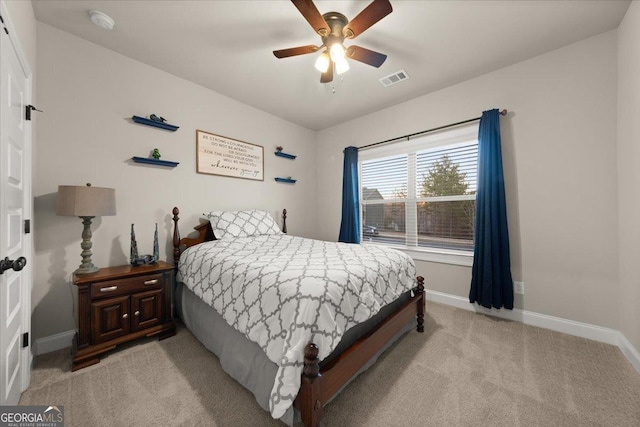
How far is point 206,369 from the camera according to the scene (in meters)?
1.72

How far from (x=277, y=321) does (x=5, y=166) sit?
157cm

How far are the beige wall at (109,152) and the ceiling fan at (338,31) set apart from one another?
156cm

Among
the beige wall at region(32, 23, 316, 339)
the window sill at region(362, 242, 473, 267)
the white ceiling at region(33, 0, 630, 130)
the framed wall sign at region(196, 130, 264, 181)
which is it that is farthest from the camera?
the framed wall sign at region(196, 130, 264, 181)

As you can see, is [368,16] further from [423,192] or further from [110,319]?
[110,319]

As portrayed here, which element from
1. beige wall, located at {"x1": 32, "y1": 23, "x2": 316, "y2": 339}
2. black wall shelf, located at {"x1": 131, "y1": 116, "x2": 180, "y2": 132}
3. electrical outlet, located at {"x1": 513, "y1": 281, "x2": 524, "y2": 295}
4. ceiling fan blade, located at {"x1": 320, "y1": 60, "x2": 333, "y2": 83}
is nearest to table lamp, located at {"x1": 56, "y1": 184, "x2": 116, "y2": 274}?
beige wall, located at {"x1": 32, "y1": 23, "x2": 316, "y2": 339}

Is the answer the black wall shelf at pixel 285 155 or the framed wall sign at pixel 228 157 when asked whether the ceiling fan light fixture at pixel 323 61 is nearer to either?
the framed wall sign at pixel 228 157

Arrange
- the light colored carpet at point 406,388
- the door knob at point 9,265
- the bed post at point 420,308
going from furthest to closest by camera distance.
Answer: the bed post at point 420,308, the light colored carpet at point 406,388, the door knob at point 9,265

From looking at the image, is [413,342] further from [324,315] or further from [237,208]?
[237,208]

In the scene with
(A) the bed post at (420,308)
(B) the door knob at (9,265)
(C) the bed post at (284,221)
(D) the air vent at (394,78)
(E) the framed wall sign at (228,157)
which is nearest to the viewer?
(B) the door knob at (9,265)

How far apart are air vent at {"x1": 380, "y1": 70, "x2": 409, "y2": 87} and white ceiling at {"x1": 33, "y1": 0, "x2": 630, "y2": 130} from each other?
55mm

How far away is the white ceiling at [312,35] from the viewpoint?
5.99ft

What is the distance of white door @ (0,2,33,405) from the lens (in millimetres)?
1172

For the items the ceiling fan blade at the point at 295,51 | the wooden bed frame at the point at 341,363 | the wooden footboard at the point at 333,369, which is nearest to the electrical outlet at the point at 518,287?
the wooden bed frame at the point at 341,363

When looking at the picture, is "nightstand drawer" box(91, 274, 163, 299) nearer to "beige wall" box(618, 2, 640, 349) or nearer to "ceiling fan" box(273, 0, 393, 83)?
"ceiling fan" box(273, 0, 393, 83)
